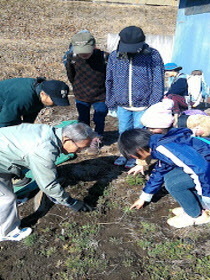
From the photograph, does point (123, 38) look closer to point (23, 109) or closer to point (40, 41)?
point (23, 109)

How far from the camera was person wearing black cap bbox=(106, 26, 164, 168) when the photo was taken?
2879mm

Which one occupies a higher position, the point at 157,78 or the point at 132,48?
the point at 132,48

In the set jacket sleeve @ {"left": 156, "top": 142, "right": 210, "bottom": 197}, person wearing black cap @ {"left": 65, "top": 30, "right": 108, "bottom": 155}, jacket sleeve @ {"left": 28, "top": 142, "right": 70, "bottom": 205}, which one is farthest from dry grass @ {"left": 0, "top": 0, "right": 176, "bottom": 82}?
jacket sleeve @ {"left": 156, "top": 142, "right": 210, "bottom": 197}

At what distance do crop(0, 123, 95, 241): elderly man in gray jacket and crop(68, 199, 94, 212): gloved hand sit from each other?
14 cm

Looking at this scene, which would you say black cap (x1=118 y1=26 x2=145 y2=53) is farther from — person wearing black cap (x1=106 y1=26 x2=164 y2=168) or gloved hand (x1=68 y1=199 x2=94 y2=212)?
gloved hand (x1=68 y1=199 x2=94 y2=212)

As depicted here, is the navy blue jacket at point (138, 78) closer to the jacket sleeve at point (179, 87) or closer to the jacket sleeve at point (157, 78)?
the jacket sleeve at point (157, 78)

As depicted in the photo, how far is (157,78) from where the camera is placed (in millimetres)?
3029

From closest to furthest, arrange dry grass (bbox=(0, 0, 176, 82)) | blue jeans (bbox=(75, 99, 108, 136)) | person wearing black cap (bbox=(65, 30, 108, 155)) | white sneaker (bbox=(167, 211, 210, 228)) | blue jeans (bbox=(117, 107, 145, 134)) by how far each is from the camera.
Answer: white sneaker (bbox=(167, 211, 210, 228)) → blue jeans (bbox=(117, 107, 145, 134)) → person wearing black cap (bbox=(65, 30, 108, 155)) → blue jeans (bbox=(75, 99, 108, 136)) → dry grass (bbox=(0, 0, 176, 82))

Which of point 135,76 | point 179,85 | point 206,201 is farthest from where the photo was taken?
point 179,85

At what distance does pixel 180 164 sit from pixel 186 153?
0.10 meters

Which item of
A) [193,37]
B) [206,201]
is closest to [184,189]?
[206,201]

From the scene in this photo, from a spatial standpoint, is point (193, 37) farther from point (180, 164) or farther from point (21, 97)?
point (180, 164)

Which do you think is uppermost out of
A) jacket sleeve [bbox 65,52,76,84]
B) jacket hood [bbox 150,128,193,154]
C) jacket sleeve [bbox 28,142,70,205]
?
jacket sleeve [bbox 65,52,76,84]

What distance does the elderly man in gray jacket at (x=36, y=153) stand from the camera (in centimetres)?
211
